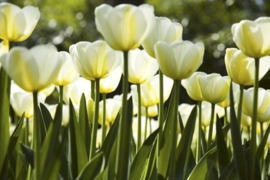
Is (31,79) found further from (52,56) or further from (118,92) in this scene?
(118,92)

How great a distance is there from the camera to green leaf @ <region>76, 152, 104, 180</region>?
786 millimetres

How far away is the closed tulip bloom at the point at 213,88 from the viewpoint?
43.8 inches

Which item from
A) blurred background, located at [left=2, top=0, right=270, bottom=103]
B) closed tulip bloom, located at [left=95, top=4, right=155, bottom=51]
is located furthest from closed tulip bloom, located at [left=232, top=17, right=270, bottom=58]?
blurred background, located at [left=2, top=0, right=270, bottom=103]

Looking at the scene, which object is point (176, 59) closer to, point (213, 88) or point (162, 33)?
point (162, 33)

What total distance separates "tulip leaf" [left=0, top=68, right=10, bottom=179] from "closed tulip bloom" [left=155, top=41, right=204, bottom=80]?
0.30 metres

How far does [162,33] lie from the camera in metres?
1.00

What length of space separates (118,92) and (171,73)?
4.60m

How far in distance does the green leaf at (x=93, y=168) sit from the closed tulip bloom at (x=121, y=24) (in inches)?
7.8

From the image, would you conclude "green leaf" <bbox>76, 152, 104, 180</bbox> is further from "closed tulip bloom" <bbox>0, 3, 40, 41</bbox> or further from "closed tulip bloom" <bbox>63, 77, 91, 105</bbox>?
"closed tulip bloom" <bbox>63, 77, 91, 105</bbox>

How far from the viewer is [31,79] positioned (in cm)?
74

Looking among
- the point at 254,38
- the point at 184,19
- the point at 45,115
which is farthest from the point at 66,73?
the point at 184,19

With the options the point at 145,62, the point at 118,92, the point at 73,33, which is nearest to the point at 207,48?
the point at 118,92

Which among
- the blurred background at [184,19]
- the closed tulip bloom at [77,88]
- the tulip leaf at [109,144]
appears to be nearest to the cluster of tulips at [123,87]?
the tulip leaf at [109,144]

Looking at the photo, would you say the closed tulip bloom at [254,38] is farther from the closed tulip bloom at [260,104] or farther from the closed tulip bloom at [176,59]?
the closed tulip bloom at [260,104]
